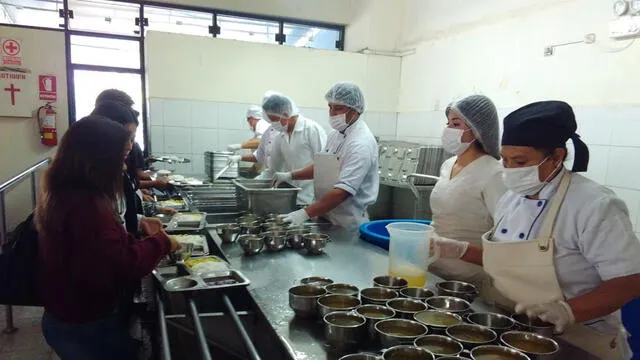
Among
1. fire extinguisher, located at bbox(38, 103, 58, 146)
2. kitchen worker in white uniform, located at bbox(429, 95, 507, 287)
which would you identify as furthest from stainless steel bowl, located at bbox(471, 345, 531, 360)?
fire extinguisher, located at bbox(38, 103, 58, 146)

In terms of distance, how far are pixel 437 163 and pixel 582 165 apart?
2.93 m

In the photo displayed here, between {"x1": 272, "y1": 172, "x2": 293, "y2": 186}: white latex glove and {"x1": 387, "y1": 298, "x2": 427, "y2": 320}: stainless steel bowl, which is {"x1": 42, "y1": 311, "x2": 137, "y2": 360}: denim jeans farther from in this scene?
{"x1": 272, "y1": 172, "x2": 293, "y2": 186}: white latex glove

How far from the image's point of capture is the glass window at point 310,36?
18.8 ft

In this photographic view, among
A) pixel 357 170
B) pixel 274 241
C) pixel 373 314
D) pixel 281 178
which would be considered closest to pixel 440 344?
pixel 373 314

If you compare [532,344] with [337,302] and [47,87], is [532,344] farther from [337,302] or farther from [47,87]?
[47,87]

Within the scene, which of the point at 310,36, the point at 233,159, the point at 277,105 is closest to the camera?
the point at 277,105

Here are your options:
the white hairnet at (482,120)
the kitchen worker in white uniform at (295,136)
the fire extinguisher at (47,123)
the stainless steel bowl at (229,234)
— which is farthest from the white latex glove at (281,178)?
the fire extinguisher at (47,123)

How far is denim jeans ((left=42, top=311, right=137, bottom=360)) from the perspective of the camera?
1526mm

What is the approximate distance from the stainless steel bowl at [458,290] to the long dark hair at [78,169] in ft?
3.83

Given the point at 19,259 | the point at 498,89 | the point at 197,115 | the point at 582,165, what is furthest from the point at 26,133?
the point at 582,165

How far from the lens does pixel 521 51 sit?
3629 millimetres

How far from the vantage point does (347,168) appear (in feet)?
8.21

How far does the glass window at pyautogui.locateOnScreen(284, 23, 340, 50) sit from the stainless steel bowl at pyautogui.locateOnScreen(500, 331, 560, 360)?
16.1 ft

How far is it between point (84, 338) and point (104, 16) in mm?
4692
